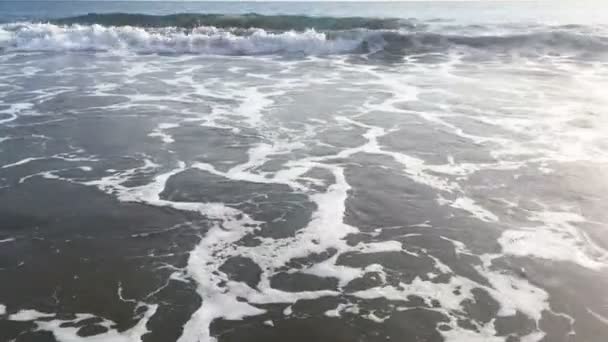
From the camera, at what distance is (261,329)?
5.04 metres

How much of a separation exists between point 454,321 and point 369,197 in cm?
296

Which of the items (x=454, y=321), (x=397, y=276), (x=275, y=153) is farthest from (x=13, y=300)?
(x=275, y=153)

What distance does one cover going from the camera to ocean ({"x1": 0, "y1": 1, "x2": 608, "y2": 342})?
5.23 m

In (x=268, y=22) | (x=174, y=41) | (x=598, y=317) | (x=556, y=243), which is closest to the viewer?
(x=598, y=317)

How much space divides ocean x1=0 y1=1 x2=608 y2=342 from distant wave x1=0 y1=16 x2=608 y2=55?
6.50 m

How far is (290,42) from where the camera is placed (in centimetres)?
2505

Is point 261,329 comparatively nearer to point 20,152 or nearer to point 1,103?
point 20,152

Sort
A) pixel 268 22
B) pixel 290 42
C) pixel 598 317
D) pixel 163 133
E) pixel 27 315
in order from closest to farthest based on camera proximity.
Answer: pixel 598 317, pixel 27 315, pixel 163 133, pixel 290 42, pixel 268 22

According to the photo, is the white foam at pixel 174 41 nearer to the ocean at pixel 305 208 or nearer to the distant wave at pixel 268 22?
the distant wave at pixel 268 22

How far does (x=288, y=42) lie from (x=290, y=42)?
10 centimetres

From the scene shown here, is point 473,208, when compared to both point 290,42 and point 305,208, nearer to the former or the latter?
point 305,208

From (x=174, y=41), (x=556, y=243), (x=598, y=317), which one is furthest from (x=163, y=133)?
(x=174, y=41)

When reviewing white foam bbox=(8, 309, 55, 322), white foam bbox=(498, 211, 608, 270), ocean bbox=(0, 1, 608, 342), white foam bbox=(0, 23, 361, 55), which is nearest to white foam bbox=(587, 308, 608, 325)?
ocean bbox=(0, 1, 608, 342)

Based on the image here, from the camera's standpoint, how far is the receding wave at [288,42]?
23500 millimetres
